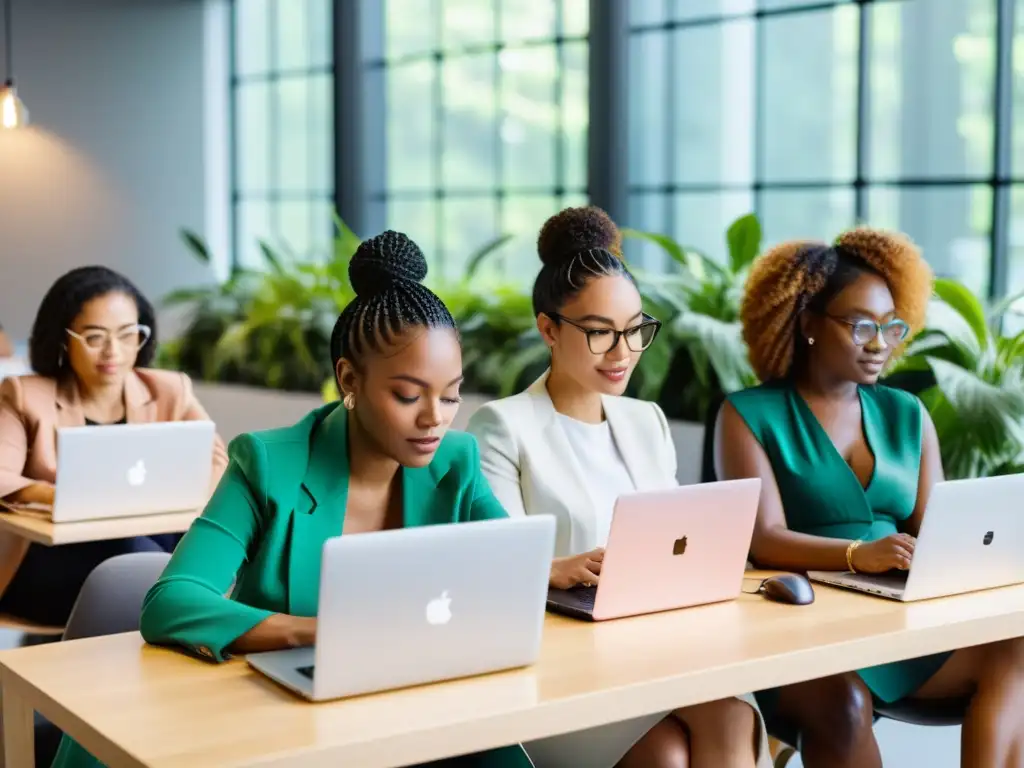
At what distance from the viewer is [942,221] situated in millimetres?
6391

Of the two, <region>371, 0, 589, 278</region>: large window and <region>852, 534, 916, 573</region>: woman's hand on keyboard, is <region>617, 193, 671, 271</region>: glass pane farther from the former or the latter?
<region>852, 534, 916, 573</region>: woman's hand on keyboard

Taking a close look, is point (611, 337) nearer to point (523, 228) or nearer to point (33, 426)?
point (33, 426)

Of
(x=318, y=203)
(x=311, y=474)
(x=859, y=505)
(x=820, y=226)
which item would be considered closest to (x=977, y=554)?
(x=859, y=505)

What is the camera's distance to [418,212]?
866cm

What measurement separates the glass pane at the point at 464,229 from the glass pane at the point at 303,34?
1.56 metres

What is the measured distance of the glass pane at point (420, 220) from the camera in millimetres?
8531

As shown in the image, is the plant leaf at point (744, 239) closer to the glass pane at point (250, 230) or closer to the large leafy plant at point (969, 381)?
the large leafy plant at point (969, 381)

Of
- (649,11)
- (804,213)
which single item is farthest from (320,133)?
(804,213)

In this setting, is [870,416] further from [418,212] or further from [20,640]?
[418,212]

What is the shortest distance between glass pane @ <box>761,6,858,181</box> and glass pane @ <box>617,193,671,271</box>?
0.63m

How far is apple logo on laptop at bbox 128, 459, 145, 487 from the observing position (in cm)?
325

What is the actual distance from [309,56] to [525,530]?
799 cm

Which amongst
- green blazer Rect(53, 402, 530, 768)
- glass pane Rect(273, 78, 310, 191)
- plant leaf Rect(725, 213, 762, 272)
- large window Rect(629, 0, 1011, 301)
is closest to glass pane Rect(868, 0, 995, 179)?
large window Rect(629, 0, 1011, 301)

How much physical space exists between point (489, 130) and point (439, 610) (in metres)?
6.65
